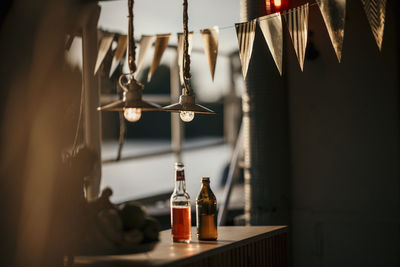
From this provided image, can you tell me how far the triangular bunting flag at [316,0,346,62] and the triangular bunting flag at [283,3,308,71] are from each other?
15 centimetres

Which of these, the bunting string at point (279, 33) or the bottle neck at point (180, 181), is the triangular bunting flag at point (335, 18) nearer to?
the bunting string at point (279, 33)

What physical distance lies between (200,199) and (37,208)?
0.59 metres

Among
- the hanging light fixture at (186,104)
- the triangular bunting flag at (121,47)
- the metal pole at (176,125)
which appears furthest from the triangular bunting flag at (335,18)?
the metal pole at (176,125)

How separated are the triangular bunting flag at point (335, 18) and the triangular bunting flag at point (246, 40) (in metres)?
0.40

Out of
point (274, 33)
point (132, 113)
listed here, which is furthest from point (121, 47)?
point (132, 113)

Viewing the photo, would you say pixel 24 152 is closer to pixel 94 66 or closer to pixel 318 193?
pixel 94 66

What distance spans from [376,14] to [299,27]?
0.33 meters

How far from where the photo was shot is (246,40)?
8.18 feet

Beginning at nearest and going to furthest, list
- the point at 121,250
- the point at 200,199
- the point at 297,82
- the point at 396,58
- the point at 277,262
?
1. the point at 121,250
2. the point at 200,199
3. the point at 277,262
4. the point at 396,58
5. the point at 297,82

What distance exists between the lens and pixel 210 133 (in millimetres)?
25812

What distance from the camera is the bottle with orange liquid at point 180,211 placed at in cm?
188

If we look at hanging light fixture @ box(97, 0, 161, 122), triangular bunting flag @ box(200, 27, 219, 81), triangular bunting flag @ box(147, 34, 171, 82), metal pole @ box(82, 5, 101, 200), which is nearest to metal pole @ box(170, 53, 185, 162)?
metal pole @ box(82, 5, 101, 200)

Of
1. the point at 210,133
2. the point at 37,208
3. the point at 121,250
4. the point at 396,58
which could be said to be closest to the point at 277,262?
the point at 121,250

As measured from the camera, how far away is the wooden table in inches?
63.2
